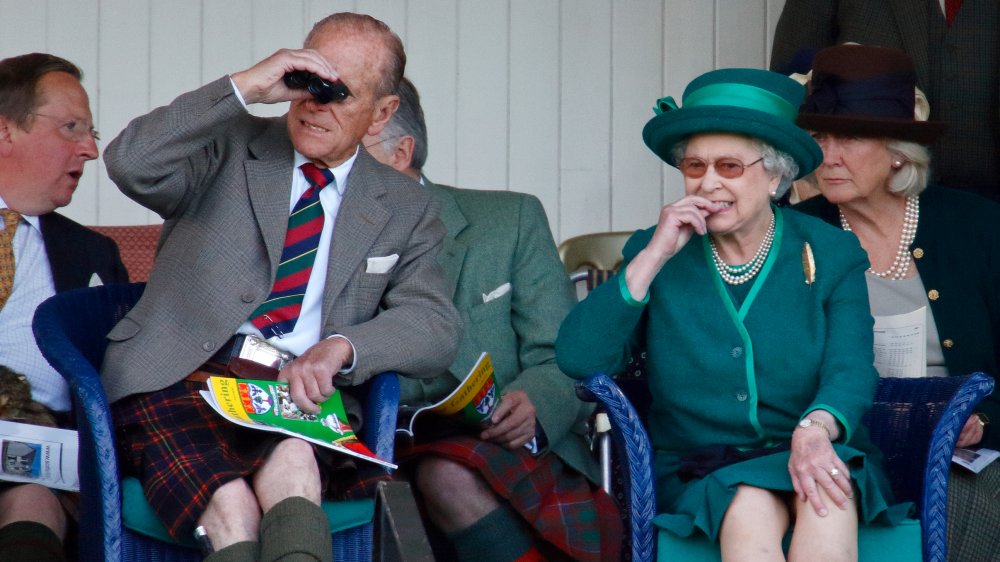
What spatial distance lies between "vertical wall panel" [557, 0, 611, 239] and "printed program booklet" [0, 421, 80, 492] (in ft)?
7.57

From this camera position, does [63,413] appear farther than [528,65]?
No

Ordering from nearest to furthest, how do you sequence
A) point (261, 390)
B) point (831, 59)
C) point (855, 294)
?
point (261, 390) → point (855, 294) → point (831, 59)

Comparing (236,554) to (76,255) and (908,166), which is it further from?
(908,166)

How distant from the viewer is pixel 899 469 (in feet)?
9.46

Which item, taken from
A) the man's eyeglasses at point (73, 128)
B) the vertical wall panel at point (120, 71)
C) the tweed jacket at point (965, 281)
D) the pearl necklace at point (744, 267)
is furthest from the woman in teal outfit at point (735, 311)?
the vertical wall panel at point (120, 71)

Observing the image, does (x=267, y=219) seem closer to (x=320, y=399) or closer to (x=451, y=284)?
(x=320, y=399)

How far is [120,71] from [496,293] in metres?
1.81

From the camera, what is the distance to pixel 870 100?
10.9ft

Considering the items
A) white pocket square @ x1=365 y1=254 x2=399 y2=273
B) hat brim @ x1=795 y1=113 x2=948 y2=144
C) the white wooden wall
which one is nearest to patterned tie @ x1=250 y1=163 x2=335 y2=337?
white pocket square @ x1=365 y1=254 x2=399 y2=273

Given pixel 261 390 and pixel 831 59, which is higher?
pixel 831 59

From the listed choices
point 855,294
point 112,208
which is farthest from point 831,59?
point 112,208

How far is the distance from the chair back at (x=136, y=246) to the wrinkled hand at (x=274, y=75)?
134cm

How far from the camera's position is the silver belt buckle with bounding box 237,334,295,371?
9.05 ft

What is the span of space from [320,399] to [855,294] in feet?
3.57
